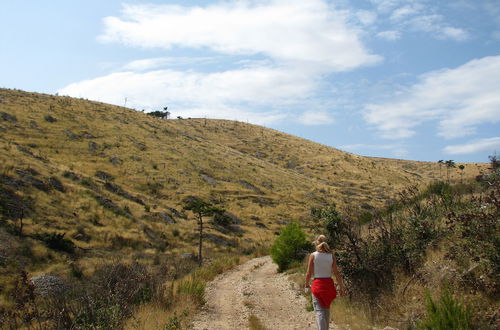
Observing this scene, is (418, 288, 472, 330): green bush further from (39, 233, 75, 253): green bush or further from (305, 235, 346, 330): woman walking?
(39, 233, 75, 253): green bush

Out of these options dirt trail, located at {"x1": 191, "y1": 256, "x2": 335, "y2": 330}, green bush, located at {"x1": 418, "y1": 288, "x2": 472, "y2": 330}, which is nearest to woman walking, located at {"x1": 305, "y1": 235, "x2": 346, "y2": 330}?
green bush, located at {"x1": 418, "y1": 288, "x2": 472, "y2": 330}

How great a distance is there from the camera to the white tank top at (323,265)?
7074mm

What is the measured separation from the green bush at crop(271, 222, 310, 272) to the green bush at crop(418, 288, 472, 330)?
48.5ft

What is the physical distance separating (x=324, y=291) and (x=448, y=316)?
212cm

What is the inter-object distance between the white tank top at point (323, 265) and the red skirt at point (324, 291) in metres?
0.10

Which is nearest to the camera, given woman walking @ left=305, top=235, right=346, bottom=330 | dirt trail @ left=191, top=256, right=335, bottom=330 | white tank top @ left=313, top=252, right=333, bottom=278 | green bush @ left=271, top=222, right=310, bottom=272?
woman walking @ left=305, top=235, right=346, bottom=330

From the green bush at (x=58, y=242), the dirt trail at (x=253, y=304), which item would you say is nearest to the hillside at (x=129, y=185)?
the green bush at (x=58, y=242)

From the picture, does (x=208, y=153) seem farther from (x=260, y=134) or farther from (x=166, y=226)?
(x=260, y=134)

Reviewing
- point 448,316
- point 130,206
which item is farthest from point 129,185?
point 448,316

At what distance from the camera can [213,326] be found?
9531 mm

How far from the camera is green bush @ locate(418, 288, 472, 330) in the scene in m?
5.88

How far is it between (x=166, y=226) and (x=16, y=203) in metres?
13.3

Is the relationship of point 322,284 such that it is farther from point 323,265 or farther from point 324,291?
point 323,265

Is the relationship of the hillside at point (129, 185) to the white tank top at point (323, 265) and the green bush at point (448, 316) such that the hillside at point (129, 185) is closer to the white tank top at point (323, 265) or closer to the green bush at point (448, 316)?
the white tank top at point (323, 265)
